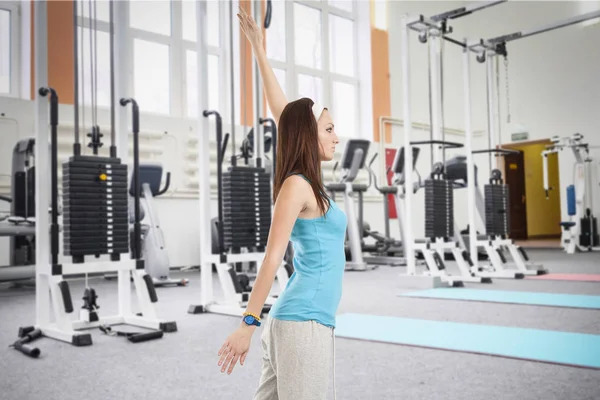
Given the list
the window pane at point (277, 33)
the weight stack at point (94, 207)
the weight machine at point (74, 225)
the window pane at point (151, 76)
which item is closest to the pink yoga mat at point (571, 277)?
the weight machine at point (74, 225)

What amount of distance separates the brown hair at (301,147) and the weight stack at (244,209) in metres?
2.75

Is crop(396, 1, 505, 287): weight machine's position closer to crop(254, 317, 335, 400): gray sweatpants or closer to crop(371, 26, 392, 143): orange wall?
crop(254, 317, 335, 400): gray sweatpants

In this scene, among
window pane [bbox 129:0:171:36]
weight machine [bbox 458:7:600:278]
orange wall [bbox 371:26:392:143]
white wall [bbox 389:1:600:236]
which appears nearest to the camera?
weight machine [bbox 458:7:600:278]

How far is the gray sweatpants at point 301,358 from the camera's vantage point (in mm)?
1144

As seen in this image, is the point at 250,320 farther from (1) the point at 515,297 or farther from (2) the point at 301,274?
(1) the point at 515,297

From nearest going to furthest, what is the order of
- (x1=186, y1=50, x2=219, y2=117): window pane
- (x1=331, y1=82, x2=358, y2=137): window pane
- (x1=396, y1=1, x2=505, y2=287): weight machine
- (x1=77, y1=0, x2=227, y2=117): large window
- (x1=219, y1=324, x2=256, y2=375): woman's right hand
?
(x1=219, y1=324, x2=256, y2=375): woman's right hand → (x1=396, y1=1, x2=505, y2=287): weight machine → (x1=77, y1=0, x2=227, y2=117): large window → (x1=186, y1=50, x2=219, y2=117): window pane → (x1=331, y1=82, x2=358, y2=137): window pane

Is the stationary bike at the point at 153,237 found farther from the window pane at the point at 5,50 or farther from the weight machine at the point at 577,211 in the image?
the weight machine at the point at 577,211

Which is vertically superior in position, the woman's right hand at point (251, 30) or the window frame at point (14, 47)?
the window frame at point (14, 47)

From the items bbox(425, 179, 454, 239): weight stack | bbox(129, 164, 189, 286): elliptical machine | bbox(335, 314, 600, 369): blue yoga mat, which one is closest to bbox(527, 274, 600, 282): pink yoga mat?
bbox(425, 179, 454, 239): weight stack

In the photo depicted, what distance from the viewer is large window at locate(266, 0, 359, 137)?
31.7 feet

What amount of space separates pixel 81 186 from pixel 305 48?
761 cm

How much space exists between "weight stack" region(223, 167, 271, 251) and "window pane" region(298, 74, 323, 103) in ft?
19.8

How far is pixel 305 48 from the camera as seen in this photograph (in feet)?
33.5

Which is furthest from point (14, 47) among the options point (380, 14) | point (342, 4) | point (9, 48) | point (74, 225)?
point (380, 14)
